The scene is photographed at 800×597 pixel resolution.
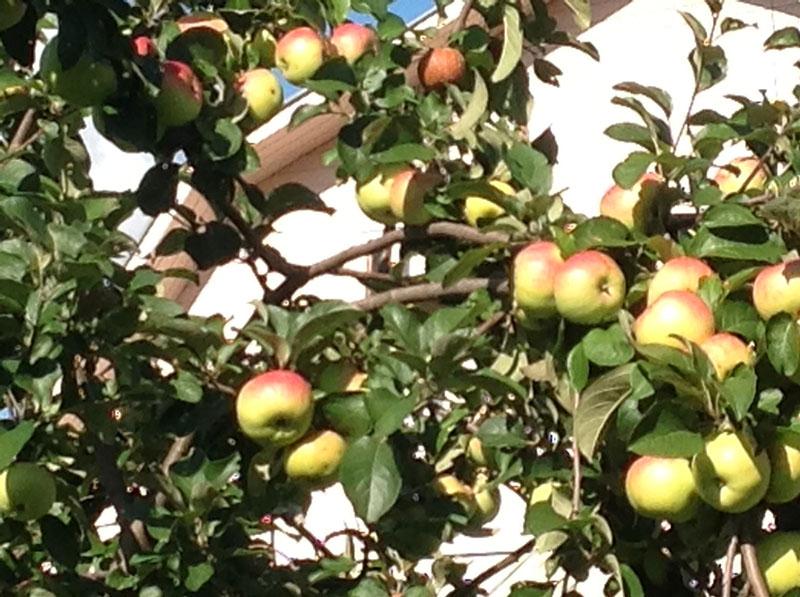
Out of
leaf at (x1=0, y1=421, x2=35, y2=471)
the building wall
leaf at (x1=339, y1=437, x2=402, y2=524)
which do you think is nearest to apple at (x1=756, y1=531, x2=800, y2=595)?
leaf at (x1=339, y1=437, x2=402, y2=524)

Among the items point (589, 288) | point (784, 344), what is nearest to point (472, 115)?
point (589, 288)

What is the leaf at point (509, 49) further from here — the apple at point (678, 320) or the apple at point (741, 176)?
the apple at point (678, 320)

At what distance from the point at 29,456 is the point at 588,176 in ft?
10.8

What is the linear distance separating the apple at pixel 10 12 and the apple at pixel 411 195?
0.58m

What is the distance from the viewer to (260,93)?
2361mm

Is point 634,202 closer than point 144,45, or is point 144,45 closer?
point 634,202

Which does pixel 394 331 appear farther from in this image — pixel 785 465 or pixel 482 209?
pixel 785 465

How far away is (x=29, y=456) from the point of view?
2166 millimetres

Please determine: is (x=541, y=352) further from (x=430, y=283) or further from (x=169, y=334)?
(x=169, y=334)

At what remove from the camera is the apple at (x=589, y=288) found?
1.84 meters

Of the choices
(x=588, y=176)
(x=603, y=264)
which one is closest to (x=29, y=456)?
(x=603, y=264)

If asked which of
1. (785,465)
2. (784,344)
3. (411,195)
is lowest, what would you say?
(785,465)

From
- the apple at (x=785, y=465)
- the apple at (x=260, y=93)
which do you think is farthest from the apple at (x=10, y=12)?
the apple at (x=785, y=465)

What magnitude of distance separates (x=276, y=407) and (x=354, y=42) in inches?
28.1
